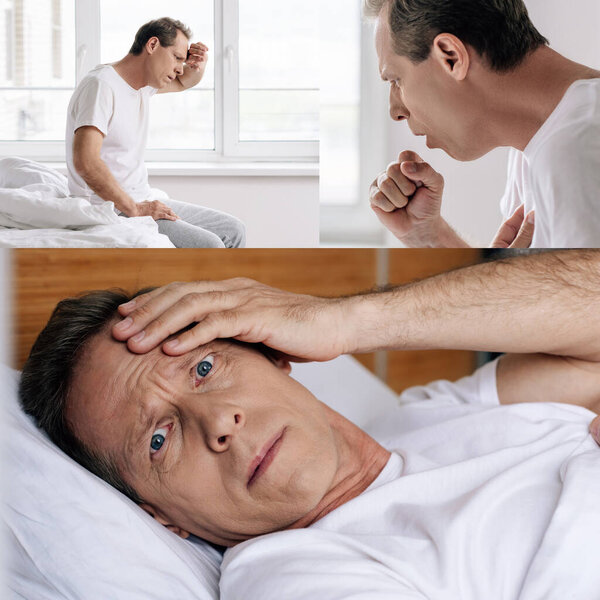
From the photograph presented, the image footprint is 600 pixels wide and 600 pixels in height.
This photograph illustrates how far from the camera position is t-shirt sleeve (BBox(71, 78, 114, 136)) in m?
0.86

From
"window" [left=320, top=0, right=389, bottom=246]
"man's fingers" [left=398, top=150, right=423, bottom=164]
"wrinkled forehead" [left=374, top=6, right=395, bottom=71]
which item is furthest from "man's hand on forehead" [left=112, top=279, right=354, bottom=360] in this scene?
"wrinkled forehead" [left=374, top=6, right=395, bottom=71]

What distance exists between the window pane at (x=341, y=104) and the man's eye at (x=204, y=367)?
26cm

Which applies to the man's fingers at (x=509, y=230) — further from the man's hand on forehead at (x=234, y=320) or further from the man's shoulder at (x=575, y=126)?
the man's hand on forehead at (x=234, y=320)

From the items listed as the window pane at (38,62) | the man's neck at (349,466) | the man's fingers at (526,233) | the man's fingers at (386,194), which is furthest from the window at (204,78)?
the man's neck at (349,466)

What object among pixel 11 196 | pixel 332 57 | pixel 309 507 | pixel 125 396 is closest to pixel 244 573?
pixel 309 507

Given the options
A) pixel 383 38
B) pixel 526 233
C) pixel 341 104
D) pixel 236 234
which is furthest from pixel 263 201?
pixel 526 233

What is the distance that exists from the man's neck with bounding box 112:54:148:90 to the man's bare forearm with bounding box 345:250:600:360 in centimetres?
41

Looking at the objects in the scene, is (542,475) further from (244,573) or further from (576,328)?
(244,573)

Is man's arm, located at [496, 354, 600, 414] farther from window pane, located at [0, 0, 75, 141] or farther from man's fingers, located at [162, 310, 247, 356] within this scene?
window pane, located at [0, 0, 75, 141]

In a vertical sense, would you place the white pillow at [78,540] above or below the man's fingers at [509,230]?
below

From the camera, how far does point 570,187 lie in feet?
3.05

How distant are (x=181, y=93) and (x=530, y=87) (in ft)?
1.50

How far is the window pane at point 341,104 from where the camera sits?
35.7 inches

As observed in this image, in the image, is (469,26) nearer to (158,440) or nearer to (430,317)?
(430,317)
